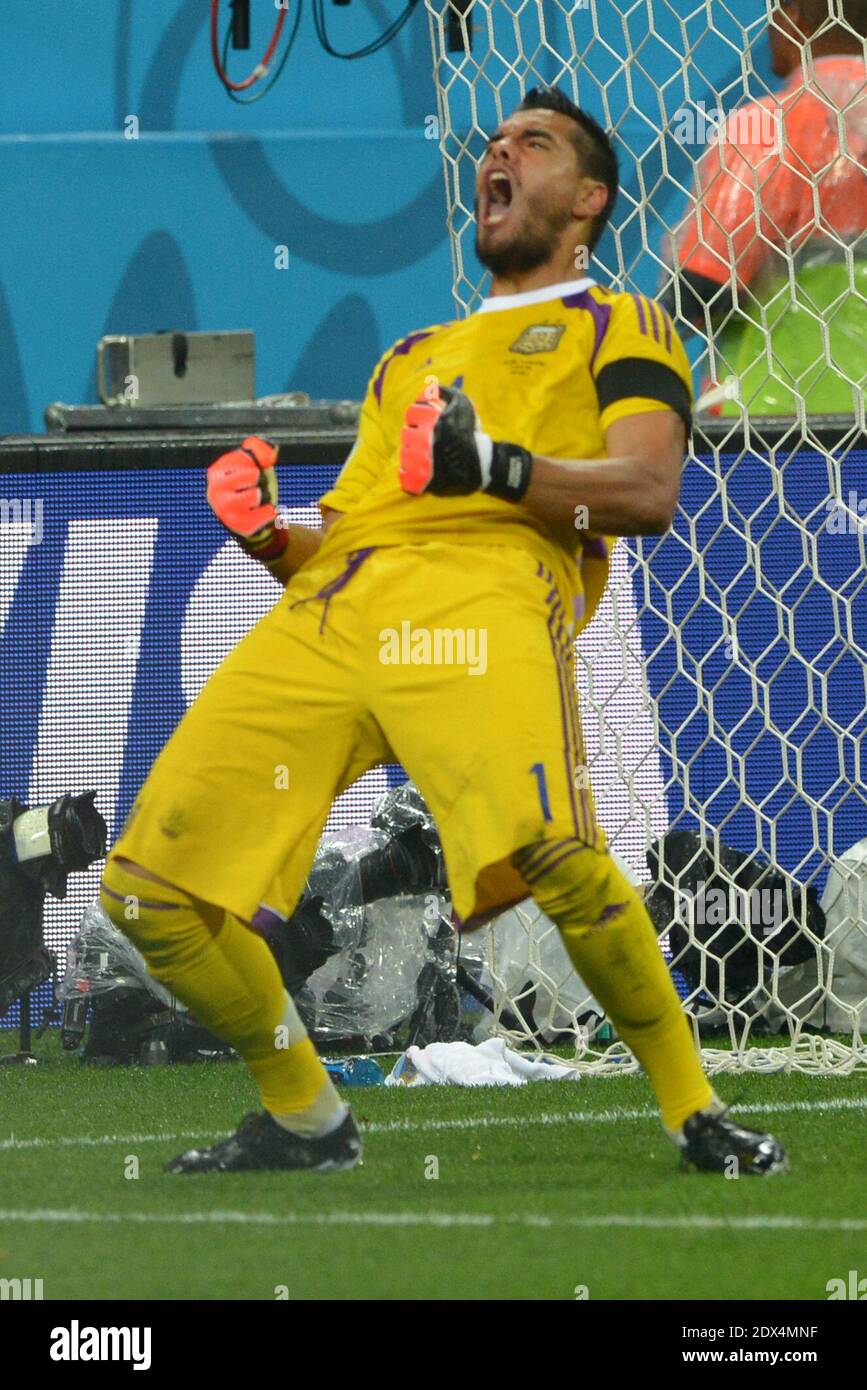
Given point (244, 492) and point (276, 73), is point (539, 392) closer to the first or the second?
point (244, 492)

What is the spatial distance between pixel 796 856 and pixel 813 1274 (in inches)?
153

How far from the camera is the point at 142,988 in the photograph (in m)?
6.23

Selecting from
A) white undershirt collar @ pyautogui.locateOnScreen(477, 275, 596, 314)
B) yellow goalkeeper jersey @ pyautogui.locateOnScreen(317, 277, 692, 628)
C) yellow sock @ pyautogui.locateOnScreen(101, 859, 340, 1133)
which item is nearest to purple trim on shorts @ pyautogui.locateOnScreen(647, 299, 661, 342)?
yellow goalkeeper jersey @ pyautogui.locateOnScreen(317, 277, 692, 628)

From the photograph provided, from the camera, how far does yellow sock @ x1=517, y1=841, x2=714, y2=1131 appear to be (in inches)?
142

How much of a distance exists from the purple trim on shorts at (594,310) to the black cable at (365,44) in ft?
23.5

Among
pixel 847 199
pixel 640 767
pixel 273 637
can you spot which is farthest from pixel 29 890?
pixel 847 199

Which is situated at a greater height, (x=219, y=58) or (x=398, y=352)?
(x=219, y=58)

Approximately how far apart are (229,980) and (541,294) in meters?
1.31

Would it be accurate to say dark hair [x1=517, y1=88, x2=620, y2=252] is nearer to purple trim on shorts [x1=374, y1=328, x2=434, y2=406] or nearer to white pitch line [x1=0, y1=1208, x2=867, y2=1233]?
purple trim on shorts [x1=374, y1=328, x2=434, y2=406]

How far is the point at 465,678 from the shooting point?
11.9ft
